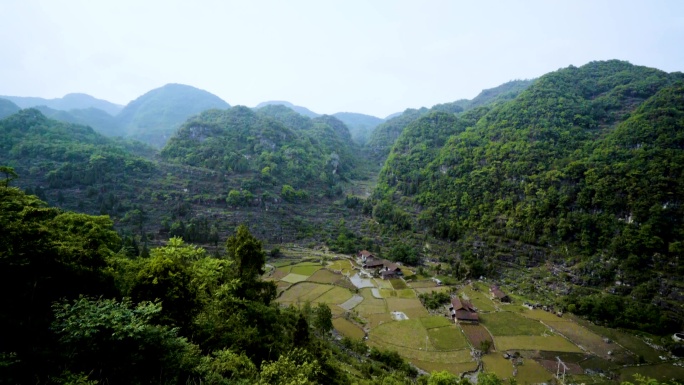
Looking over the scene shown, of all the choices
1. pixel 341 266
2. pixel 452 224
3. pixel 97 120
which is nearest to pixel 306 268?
pixel 341 266

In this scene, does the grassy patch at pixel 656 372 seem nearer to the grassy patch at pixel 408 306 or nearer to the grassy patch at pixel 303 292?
the grassy patch at pixel 408 306

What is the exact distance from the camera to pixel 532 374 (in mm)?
27234

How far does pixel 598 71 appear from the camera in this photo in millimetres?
92125

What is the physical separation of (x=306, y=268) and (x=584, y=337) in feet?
117

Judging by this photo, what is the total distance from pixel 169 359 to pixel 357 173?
4920 inches

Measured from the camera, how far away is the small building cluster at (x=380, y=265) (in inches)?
1897

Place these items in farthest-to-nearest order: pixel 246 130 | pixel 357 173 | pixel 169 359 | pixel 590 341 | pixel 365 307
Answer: pixel 357 173
pixel 246 130
pixel 365 307
pixel 590 341
pixel 169 359

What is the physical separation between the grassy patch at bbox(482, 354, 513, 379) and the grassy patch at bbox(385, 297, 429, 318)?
27.5ft

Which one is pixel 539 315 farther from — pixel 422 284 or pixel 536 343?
pixel 422 284

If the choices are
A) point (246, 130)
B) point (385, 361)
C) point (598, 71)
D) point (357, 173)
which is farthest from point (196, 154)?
point (598, 71)

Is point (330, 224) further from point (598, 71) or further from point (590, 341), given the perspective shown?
point (598, 71)

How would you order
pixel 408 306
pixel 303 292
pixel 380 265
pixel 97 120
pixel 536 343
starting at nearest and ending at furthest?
pixel 536 343 → pixel 408 306 → pixel 303 292 → pixel 380 265 → pixel 97 120

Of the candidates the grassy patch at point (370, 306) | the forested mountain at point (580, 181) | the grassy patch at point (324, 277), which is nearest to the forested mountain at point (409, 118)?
the forested mountain at point (580, 181)

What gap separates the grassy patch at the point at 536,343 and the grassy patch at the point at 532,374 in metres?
2.30
